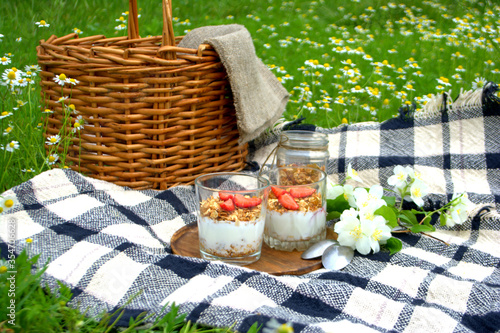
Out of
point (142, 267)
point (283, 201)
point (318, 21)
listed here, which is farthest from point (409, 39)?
point (142, 267)

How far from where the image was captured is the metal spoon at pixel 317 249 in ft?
3.81

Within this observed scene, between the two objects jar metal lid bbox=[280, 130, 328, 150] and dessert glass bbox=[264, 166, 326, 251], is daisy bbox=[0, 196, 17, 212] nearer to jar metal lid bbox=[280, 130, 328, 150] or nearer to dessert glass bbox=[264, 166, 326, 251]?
dessert glass bbox=[264, 166, 326, 251]

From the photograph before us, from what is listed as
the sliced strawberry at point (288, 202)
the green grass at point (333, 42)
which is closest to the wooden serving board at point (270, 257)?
the sliced strawberry at point (288, 202)

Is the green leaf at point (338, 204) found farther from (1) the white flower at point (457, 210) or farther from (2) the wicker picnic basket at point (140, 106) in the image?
(2) the wicker picnic basket at point (140, 106)

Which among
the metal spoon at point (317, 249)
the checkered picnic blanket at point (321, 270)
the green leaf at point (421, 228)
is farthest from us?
the green leaf at point (421, 228)

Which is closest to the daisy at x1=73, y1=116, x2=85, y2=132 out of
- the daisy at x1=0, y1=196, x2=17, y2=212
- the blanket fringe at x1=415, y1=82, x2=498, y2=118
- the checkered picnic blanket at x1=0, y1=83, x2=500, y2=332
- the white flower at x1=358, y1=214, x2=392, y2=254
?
the checkered picnic blanket at x1=0, y1=83, x2=500, y2=332

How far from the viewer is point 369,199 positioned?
1229 millimetres

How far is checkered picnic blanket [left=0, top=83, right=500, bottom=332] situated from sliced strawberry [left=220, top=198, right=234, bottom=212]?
12 cm

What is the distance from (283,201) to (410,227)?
401mm

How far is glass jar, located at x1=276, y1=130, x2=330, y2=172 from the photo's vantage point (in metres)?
1.39

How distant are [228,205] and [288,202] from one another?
17cm

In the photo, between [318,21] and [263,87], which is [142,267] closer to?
[263,87]

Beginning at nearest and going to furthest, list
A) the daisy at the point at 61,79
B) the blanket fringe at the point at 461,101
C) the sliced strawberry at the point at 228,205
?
the sliced strawberry at the point at 228,205 < the daisy at the point at 61,79 < the blanket fringe at the point at 461,101

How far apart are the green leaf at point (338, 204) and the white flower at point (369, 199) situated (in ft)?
0.38
